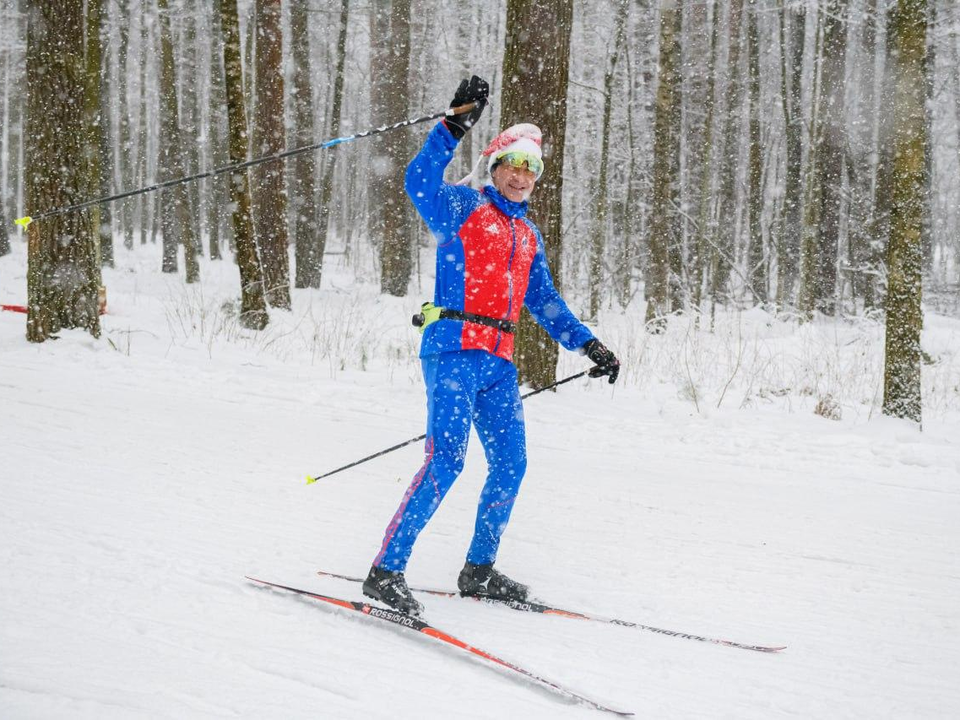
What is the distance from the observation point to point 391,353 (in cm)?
932

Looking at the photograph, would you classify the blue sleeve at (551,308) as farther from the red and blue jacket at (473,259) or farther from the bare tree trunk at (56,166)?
the bare tree trunk at (56,166)

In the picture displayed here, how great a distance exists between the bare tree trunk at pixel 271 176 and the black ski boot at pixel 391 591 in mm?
10455

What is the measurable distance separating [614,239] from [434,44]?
1077 cm

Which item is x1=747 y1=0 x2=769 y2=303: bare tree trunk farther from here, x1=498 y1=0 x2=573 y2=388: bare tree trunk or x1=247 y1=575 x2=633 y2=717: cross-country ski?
x1=247 y1=575 x2=633 y2=717: cross-country ski

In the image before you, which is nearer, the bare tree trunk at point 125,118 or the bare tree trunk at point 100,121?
the bare tree trunk at point 100,121

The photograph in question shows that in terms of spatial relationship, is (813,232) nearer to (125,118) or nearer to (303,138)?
(303,138)

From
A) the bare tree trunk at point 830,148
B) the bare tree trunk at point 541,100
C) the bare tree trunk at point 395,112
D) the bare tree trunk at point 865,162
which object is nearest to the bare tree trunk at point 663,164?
the bare tree trunk at point 830,148

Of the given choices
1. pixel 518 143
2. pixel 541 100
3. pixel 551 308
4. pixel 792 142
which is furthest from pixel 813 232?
pixel 518 143

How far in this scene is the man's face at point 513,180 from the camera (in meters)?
3.42

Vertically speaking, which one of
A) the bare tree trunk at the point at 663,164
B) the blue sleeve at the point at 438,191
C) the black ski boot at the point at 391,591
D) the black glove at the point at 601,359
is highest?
the bare tree trunk at the point at 663,164

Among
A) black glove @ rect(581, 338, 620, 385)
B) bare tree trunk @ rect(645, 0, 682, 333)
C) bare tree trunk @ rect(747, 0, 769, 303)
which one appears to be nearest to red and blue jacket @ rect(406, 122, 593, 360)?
black glove @ rect(581, 338, 620, 385)

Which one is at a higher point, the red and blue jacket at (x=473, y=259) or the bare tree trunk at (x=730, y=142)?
the bare tree trunk at (x=730, y=142)

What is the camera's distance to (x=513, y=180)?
11.2 ft

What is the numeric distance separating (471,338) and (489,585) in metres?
1.19
